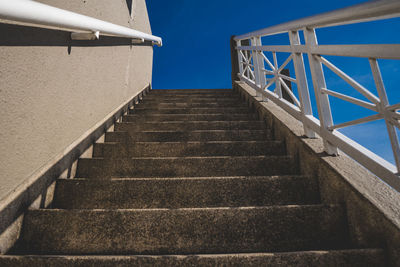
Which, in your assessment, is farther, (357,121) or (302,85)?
(302,85)

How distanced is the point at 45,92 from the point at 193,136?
135 centimetres

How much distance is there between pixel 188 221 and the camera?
113 cm

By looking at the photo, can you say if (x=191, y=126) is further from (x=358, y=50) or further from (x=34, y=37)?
(x=358, y=50)

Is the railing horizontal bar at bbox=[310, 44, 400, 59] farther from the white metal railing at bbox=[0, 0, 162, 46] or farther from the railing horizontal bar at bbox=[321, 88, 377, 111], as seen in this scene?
the white metal railing at bbox=[0, 0, 162, 46]

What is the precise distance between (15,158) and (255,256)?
1393mm

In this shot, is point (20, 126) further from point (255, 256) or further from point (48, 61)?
point (255, 256)

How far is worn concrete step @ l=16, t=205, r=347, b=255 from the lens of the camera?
3.51ft

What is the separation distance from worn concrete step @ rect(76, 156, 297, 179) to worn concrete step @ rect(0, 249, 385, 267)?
785 millimetres

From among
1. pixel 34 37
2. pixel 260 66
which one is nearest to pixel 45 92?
pixel 34 37

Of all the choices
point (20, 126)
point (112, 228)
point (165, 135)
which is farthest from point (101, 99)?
point (112, 228)

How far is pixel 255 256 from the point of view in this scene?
3.04ft

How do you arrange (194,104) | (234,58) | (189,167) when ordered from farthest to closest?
(234,58)
(194,104)
(189,167)

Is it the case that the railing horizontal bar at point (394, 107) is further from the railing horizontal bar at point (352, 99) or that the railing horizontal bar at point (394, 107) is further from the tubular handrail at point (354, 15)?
the tubular handrail at point (354, 15)

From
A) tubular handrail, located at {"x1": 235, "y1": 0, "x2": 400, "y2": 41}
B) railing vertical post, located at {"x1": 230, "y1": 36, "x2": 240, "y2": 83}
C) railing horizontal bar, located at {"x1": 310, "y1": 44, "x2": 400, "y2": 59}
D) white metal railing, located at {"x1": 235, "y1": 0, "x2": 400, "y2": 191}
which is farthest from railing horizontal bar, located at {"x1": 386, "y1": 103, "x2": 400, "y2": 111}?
railing vertical post, located at {"x1": 230, "y1": 36, "x2": 240, "y2": 83}
